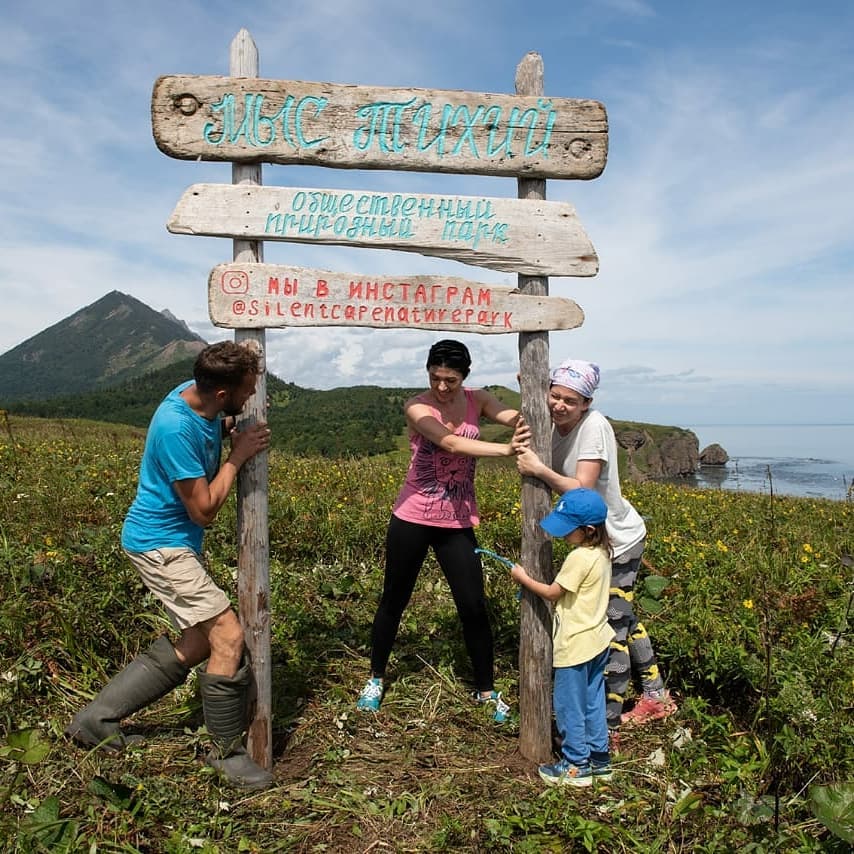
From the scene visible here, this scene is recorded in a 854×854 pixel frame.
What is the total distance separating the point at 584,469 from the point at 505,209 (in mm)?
1464

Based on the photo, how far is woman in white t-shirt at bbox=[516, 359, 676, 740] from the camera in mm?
3609

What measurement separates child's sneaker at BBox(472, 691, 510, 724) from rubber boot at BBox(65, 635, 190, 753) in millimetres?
1748

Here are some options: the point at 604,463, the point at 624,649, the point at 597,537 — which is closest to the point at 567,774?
the point at 624,649

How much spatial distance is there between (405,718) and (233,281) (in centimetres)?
A: 270

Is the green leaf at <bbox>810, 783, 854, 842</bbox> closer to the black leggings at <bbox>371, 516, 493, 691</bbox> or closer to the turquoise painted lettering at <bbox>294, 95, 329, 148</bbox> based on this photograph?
the black leggings at <bbox>371, 516, 493, 691</bbox>

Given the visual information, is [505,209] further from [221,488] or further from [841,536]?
[841,536]

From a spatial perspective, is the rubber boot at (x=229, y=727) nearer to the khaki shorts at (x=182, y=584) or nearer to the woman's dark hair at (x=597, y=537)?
the khaki shorts at (x=182, y=584)

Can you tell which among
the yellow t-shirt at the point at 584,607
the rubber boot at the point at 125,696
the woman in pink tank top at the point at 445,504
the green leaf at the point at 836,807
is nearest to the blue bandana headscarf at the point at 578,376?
the woman in pink tank top at the point at 445,504

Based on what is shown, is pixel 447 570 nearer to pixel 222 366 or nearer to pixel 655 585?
pixel 222 366

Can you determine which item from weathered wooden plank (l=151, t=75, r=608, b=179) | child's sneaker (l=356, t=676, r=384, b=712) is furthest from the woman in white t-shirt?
child's sneaker (l=356, t=676, r=384, b=712)

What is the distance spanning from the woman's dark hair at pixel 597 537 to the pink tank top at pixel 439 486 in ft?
2.46

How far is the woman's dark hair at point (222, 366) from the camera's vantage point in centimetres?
312

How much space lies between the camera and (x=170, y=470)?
122 inches

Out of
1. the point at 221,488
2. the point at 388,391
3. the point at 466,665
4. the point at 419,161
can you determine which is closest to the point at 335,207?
the point at 419,161
